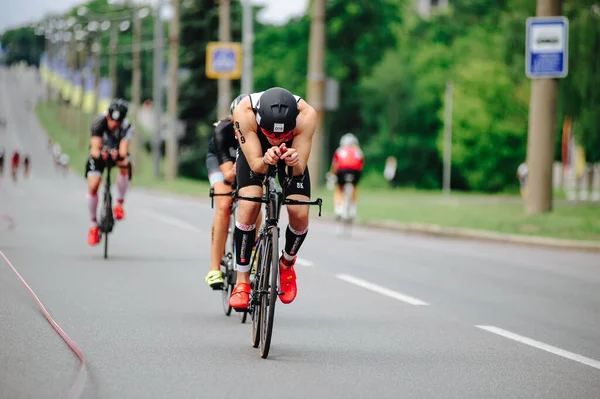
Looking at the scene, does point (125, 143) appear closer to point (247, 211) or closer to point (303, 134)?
point (247, 211)

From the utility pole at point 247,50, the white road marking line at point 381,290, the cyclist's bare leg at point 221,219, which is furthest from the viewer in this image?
the utility pole at point 247,50

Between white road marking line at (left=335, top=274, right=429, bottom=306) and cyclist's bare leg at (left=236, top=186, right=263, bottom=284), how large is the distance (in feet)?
10.0

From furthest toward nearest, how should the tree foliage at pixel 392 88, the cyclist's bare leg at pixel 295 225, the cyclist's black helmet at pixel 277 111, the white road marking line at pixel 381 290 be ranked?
the tree foliage at pixel 392 88, the white road marking line at pixel 381 290, the cyclist's bare leg at pixel 295 225, the cyclist's black helmet at pixel 277 111

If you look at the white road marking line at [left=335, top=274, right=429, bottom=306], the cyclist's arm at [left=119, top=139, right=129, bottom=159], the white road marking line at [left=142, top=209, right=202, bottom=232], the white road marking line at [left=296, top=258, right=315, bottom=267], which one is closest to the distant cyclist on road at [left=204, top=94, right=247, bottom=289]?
the white road marking line at [left=335, top=274, right=429, bottom=306]

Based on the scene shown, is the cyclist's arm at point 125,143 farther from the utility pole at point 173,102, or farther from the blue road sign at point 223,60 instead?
the utility pole at point 173,102

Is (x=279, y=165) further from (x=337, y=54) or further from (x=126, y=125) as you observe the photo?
(x=337, y=54)

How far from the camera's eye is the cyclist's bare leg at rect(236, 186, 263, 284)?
780cm

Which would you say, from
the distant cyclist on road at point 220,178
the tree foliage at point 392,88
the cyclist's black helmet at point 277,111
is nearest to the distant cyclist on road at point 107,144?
the distant cyclist on road at point 220,178

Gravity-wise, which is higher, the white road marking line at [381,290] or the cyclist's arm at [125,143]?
the cyclist's arm at [125,143]

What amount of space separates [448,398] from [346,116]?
258 ft

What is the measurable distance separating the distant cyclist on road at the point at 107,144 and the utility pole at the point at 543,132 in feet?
35.7

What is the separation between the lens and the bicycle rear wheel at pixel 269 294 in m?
7.22

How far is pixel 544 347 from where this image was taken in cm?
834

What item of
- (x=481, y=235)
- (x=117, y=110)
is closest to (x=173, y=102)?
(x=481, y=235)
